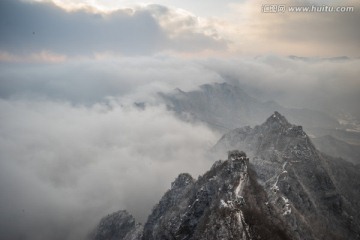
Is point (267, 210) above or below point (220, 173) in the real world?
below

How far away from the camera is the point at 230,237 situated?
104688mm

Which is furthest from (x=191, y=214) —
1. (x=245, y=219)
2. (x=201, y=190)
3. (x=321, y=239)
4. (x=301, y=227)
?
(x=321, y=239)

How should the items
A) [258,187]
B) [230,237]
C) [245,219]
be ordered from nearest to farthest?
1. [230,237]
2. [245,219]
3. [258,187]

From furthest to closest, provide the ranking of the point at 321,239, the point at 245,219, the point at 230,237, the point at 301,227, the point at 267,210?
the point at 321,239 < the point at 301,227 < the point at 267,210 < the point at 245,219 < the point at 230,237

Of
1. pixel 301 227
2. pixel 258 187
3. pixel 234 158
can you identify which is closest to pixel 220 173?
pixel 234 158

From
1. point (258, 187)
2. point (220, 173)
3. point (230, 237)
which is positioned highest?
point (220, 173)

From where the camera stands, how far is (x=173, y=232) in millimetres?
141000

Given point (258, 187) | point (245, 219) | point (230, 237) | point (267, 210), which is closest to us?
point (230, 237)

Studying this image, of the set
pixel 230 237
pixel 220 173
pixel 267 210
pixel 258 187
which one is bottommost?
pixel 230 237

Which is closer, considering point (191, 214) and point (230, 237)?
point (230, 237)

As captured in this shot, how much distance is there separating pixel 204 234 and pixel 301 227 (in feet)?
283

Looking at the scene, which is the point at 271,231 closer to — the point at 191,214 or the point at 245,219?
the point at 245,219

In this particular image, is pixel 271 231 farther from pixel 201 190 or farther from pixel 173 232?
pixel 173 232

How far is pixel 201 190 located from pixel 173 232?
2489 cm
